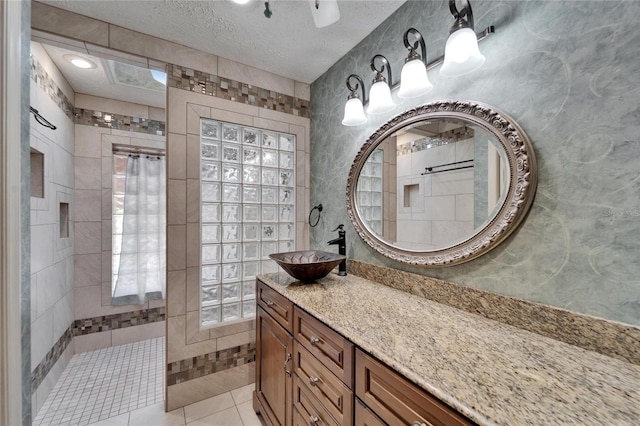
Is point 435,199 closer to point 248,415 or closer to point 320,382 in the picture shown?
point 320,382

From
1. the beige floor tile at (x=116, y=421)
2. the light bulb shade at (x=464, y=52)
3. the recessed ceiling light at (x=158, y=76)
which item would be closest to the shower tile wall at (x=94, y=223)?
the recessed ceiling light at (x=158, y=76)

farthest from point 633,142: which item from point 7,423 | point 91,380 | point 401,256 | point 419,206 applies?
point 91,380

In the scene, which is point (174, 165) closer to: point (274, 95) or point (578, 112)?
point (274, 95)

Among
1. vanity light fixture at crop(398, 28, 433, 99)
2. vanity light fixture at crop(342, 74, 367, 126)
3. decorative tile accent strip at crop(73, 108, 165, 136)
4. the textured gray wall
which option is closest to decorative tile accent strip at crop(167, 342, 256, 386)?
the textured gray wall

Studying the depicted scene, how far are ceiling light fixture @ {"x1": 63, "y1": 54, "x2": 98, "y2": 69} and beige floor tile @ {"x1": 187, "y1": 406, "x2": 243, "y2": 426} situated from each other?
9.00ft

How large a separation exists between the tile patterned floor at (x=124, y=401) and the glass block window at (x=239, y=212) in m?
0.56

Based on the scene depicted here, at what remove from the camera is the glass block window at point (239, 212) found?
77.3 inches

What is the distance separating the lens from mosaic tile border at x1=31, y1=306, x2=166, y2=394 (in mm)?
1897

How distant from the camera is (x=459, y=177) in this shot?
4.17 ft

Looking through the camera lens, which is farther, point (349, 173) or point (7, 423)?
point (349, 173)

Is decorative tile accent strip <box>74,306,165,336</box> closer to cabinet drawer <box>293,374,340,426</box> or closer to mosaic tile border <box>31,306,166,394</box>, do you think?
mosaic tile border <box>31,306,166,394</box>

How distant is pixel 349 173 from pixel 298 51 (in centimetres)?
98

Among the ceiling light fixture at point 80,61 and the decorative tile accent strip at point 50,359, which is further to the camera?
the ceiling light fixture at point 80,61

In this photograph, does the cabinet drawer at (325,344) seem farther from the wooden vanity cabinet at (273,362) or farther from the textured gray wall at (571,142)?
the textured gray wall at (571,142)
